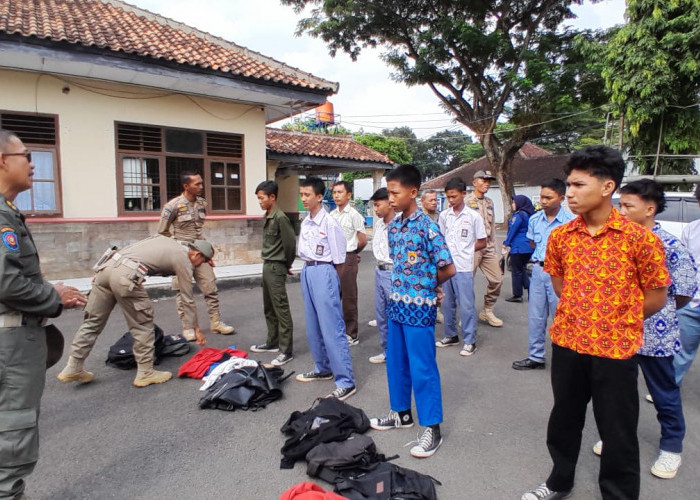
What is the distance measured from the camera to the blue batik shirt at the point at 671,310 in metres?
2.61

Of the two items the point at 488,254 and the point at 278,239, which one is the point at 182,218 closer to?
the point at 278,239

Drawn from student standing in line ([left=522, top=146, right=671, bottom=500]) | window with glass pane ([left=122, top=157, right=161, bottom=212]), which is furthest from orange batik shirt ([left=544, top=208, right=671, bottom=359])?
window with glass pane ([left=122, top=157, right=161, bottom=212])

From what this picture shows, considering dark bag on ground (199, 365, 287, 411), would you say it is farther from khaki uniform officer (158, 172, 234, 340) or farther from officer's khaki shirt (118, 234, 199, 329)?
khaki uniform officer (158, 172, 234, 340)

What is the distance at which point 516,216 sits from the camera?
705 centimetres

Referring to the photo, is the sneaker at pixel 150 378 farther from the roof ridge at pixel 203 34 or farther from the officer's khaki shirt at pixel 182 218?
the roof ridge at pixel 203 34

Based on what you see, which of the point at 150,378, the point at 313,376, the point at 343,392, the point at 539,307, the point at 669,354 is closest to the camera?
the point at 669,354

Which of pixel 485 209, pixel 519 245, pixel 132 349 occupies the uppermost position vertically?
pixel 485 209

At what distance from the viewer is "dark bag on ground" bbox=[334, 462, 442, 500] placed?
238 centimetres

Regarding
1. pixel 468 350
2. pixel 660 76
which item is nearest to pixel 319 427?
pixel 468 350

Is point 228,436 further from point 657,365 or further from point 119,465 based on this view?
point 657,365

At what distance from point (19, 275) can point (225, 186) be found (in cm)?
855

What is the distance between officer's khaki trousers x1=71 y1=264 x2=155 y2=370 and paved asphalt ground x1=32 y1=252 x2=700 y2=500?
357 mm

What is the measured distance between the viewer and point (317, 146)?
14.7 metres

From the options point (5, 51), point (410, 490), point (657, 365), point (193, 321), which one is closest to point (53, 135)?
point (5, 51)
